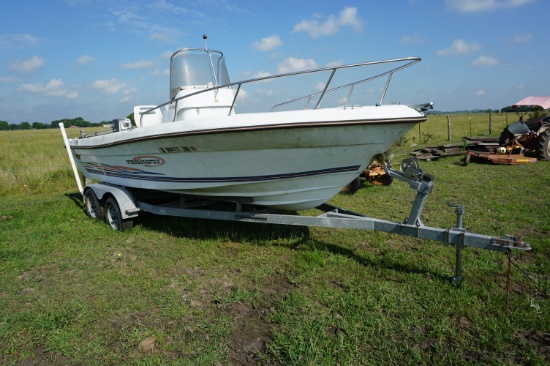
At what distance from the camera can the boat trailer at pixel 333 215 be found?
3.19 meters

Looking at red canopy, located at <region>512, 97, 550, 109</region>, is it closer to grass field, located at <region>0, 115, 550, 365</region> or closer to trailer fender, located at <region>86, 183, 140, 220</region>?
grass field, located at <region>0, 115, 550, 365</region>

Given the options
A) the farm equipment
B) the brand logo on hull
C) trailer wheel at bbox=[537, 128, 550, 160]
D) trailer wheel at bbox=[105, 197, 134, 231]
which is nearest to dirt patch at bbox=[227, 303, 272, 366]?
the brand logo on hull

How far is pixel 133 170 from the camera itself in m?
5.15

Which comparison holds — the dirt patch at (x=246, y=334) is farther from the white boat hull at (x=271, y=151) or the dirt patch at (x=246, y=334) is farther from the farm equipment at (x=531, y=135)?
the farm equipment at (x=531, y=135)

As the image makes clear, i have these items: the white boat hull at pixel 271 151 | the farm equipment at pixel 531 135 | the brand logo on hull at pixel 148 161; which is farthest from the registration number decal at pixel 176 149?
the farm equipment at pixel 531 135

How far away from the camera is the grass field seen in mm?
2598

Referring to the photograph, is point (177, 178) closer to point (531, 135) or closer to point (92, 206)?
point (92, 206)

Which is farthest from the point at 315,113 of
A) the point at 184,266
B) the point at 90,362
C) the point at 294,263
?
the point at 90,362

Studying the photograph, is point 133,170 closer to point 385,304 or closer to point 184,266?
point 184,266

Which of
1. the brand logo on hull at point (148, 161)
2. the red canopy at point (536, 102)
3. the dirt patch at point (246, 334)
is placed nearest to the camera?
the dirt patch at point (246, 334)

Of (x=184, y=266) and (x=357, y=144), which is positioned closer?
(x=357, y=144)

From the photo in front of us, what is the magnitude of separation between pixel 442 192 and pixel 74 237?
6319 mm

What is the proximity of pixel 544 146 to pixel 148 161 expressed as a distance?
1005 centimetres

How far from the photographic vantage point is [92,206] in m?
6.27
